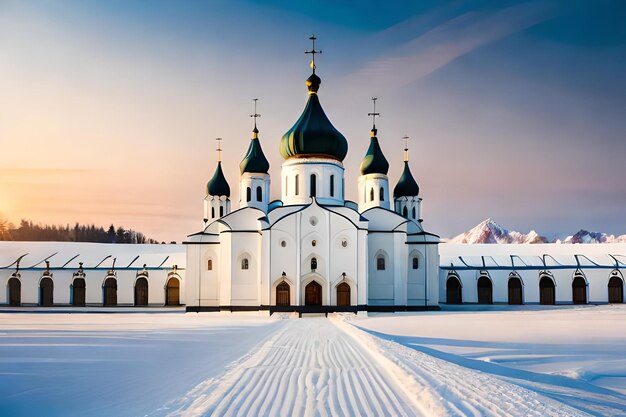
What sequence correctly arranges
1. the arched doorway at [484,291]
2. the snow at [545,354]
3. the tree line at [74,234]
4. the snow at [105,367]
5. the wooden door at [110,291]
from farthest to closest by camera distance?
the tree line at [74,234], the arched doorway at [484,291], the wooden door at [110,291], the snow at [545,354], the snow at [105,367]

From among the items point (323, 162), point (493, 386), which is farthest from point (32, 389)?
point (323, 162)

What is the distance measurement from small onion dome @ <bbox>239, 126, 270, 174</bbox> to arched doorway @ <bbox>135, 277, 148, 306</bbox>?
40.6 ft

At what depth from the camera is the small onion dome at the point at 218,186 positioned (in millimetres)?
46344

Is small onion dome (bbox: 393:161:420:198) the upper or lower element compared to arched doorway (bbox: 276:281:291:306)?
upper

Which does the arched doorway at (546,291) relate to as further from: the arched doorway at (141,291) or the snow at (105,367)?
the arched doorway at (141,291)

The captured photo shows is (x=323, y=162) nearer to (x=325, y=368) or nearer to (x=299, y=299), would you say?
(x=299, y=299)

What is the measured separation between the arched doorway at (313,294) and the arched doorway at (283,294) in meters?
1.17

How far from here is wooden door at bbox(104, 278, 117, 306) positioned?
4428 cm

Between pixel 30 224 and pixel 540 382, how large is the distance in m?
110

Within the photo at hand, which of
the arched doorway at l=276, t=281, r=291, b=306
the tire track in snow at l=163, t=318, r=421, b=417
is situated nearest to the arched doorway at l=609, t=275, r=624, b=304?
the arched doorway at l=276, t=281, r=291, b=306

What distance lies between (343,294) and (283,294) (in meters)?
3.85

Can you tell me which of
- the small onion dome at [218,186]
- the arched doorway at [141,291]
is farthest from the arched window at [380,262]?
the arched doorway at [141,291]

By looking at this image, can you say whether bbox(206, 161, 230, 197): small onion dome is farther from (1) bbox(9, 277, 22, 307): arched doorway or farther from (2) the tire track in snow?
(2) the tire track in snow

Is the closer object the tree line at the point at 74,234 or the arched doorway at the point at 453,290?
the arched doorway at the point at 453,290
